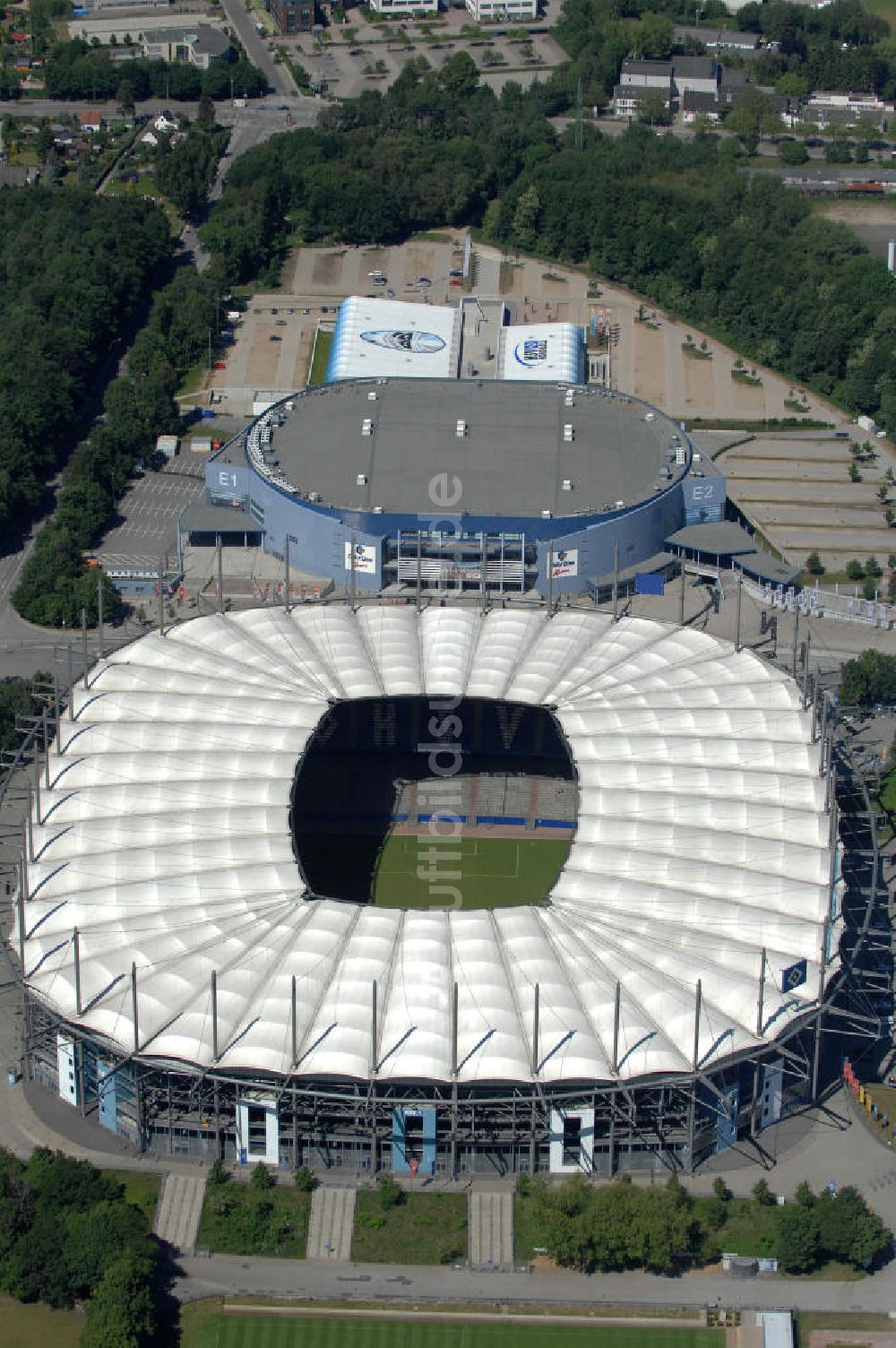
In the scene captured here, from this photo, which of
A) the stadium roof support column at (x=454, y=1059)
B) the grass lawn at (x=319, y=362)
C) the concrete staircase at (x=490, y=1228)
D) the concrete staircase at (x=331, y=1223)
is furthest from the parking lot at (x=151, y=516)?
the concrete staircase at (x=490, y=1228)

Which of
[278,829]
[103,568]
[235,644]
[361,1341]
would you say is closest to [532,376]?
[103,568]

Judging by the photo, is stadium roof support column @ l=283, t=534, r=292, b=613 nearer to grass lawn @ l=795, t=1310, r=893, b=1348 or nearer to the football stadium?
the football stadium

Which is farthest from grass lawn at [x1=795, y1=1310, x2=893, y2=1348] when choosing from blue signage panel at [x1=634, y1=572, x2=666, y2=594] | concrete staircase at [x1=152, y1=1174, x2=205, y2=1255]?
blue signage panel at [x1=634, y1=572, x2=666, y2=594]

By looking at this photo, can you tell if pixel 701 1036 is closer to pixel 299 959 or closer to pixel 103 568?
pixel 299 959

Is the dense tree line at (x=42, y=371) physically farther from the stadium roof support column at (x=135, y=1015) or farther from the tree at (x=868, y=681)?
the stadium roof support column at (x=135, y=1015)

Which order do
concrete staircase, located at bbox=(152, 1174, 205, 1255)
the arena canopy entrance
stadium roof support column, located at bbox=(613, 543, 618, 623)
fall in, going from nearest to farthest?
concrete staircase, located at bbox=(152, 1174, 205, 1255) → the arena canopy entrance → stadium roof support column, located at bbox=(613, 543, 618, 623)

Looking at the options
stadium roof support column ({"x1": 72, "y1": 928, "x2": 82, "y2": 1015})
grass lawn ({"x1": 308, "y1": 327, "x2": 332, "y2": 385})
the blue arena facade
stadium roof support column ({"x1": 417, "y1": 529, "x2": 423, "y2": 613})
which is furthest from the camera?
grass lawn ({"x1": 308, "y1": 327, "x2": 332, "y2": 385})
